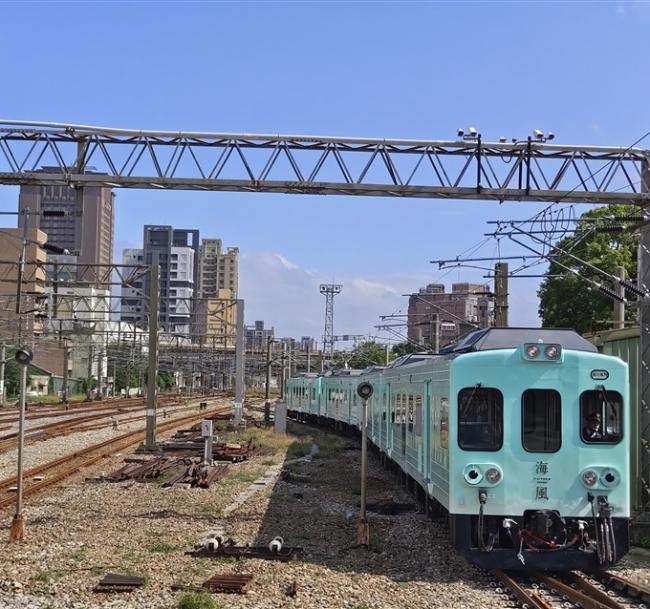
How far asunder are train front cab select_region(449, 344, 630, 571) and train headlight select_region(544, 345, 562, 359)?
11 millimetres

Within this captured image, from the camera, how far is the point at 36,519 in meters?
13.6

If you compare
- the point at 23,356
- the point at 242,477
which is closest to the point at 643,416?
the point at 23,356

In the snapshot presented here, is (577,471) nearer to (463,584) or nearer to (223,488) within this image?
(463,584)

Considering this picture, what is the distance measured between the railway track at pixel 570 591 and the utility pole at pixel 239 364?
23.0 metres

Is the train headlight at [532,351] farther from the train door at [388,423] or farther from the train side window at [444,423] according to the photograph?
the train door at [388,423]

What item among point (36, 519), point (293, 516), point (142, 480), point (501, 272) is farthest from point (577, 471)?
point (501, 272)

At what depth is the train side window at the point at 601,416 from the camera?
10.4m

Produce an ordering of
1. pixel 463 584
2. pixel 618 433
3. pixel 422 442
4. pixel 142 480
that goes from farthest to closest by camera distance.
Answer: pixel 142 480 < pixel 422 442 < pixel 618 433 < pixel 463 584

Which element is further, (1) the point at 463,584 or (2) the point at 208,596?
(1) the point at 463,584

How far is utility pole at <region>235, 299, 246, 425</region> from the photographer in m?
32.8

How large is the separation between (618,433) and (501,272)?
14.8 m

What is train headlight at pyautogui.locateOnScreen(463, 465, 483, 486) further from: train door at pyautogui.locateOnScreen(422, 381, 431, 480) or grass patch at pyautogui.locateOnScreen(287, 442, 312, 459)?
grass patch at pyautogui.locateOnScreen(287, 442, 312, 459)

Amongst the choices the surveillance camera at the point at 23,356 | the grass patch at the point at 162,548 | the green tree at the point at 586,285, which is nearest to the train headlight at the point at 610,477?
the grass patch at the point at 162,548

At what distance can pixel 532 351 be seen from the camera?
10.5 metres
